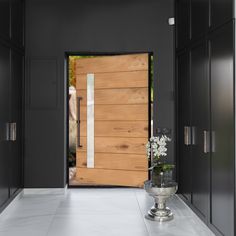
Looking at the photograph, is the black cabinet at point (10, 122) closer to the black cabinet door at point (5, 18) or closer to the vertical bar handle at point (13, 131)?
the vertical bar handle at point (13, 131)

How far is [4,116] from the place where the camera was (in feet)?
14.8

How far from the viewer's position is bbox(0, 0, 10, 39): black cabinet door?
434cm

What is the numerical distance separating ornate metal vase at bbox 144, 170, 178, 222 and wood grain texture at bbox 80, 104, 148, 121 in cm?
160

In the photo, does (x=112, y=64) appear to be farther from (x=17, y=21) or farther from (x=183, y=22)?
(x=17, y=21)

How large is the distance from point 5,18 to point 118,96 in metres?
2.12

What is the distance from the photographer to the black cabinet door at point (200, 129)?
155 inches

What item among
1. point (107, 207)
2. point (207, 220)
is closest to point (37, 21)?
point (107, 207)

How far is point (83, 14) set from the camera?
5.74 meters

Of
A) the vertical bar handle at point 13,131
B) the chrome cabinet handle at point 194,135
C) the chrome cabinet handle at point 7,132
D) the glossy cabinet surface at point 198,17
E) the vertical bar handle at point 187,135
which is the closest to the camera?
→ the glossy cabinet surface at point 198,17

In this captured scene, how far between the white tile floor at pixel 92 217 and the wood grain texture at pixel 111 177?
0.22m

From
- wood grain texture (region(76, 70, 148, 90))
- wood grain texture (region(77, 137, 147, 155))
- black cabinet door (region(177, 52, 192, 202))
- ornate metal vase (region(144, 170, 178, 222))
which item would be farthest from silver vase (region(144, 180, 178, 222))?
wood grain texture (region(76, 70, 148, 90))

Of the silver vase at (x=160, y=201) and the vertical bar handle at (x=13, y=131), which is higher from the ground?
the vertical bar handle at (x=13, y=131)

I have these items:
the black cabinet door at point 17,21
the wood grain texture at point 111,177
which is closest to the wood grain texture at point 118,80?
the black cabinet door at point 17,21

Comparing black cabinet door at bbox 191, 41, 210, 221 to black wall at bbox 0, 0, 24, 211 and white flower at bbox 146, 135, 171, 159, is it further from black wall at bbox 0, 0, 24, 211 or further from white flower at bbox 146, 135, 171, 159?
black wall at bbox 0, 0, 24, 211
